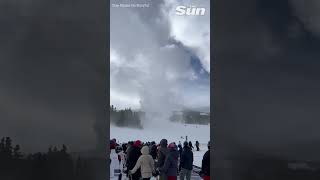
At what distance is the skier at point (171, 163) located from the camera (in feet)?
24.5

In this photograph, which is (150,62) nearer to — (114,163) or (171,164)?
(171,164)

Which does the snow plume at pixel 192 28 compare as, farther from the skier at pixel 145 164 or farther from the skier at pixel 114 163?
the skier at pixel 114 163

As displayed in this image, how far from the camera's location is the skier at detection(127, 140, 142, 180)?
7567 millimetres

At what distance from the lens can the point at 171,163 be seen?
7504mm

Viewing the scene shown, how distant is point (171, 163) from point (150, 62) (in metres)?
1.78

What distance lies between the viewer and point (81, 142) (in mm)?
7734

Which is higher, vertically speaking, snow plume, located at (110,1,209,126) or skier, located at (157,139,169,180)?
snow plume, located at (110,1,209,126)

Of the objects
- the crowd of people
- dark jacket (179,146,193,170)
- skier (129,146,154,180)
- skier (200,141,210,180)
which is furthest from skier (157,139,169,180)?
skier (200,141,210,180)

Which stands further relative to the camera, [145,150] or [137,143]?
[137,143]

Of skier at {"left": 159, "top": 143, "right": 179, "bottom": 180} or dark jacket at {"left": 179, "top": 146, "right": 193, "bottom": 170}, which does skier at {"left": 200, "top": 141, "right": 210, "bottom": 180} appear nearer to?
dark jacket at {"left": 179, "top": 146, "right": 193, "bottom": 170}

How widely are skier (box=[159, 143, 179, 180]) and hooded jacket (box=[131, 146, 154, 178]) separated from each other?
10.6 inches

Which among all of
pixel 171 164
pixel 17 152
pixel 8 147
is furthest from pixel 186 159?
pixel 8 147

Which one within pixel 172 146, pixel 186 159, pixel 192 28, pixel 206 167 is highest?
pixel 192 28

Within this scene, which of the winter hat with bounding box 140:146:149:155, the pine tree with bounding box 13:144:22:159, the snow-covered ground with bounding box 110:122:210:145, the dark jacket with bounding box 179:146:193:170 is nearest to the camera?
the winter hat with bounding box 140:146:149:155
